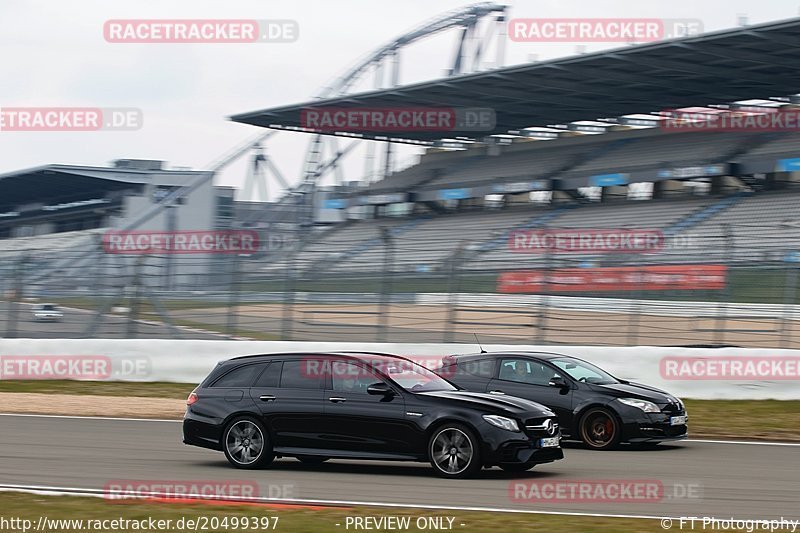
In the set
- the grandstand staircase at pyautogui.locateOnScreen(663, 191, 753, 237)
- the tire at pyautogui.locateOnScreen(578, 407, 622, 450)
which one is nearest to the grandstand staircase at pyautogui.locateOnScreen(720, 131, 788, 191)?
the grandstand staircase at pyautogui.locateOnScreen(663, 191, 753, 237)

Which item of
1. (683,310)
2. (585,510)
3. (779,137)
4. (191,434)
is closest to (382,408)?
(191,434)

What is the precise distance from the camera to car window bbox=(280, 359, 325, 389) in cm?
1116

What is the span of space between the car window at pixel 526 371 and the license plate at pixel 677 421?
1419mm

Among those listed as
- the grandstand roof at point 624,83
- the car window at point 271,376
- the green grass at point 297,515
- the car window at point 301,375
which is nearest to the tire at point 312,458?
the car window at point 301,375

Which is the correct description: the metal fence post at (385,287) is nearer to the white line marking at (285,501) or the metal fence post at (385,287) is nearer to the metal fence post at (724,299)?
the metal fence post at (724,299)

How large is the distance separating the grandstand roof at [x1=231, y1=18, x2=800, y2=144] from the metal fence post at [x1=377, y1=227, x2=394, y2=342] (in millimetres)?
19233

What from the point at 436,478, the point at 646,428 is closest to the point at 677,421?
the point at 646,428

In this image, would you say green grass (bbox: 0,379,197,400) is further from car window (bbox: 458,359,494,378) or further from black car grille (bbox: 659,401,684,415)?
black car grille (bbox: 659,401,684,415)

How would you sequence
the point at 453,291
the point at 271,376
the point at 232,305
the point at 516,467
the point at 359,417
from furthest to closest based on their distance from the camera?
the point at 232,305, the point at 453,291, the point at 271,376, the point at 516,467, the point at 359,417

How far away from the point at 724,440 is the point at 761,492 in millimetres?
4916

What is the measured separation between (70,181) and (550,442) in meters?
57.6

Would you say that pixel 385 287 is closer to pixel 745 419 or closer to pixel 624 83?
pixel 745 419

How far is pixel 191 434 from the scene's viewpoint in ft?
37.3

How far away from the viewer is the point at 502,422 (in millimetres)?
10195
